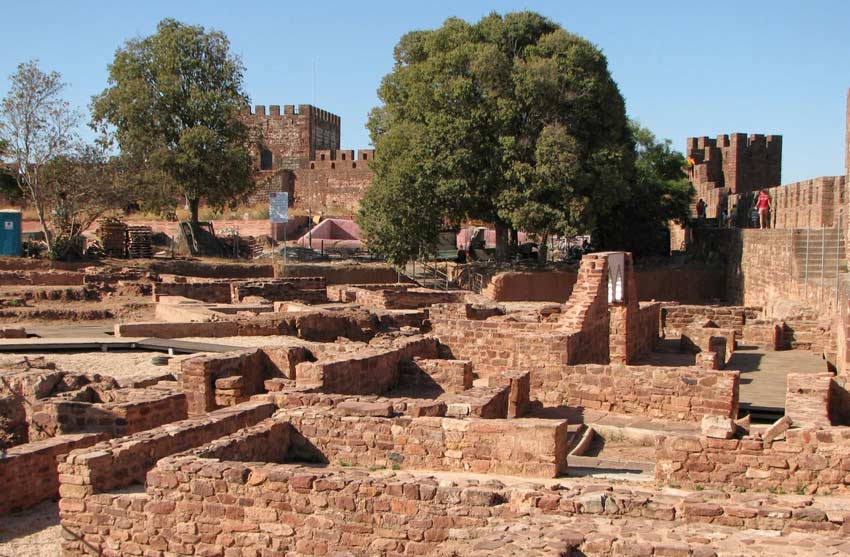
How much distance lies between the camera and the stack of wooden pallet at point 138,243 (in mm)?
34719

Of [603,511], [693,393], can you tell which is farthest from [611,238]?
[603,511]

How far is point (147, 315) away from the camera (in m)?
22.2

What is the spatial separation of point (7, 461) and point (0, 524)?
0.57 m

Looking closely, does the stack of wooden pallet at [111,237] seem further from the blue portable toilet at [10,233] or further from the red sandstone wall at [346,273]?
the red sandstone wall at [346,273]

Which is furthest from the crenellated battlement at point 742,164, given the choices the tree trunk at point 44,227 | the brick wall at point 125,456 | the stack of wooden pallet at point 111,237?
the brick wall at point 125,456

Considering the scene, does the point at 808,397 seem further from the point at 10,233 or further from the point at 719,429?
the point at 10,233

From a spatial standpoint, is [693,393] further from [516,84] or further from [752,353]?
[516,84]

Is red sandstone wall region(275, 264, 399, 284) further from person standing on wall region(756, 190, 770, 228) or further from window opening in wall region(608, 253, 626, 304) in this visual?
window opening in wall region(608, 253, 626, 304)

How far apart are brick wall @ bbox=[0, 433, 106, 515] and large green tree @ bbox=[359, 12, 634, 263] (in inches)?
885

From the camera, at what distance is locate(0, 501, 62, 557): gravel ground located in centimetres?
796

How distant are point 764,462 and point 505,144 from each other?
937 inches

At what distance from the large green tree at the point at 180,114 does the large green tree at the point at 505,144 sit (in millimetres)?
6355

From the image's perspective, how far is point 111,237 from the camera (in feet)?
113

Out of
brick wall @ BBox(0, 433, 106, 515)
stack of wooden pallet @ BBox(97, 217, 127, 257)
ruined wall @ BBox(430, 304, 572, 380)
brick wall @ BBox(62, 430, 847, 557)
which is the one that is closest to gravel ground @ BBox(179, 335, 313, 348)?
ruined wall @ BBox(430, 304, 572, 380)
